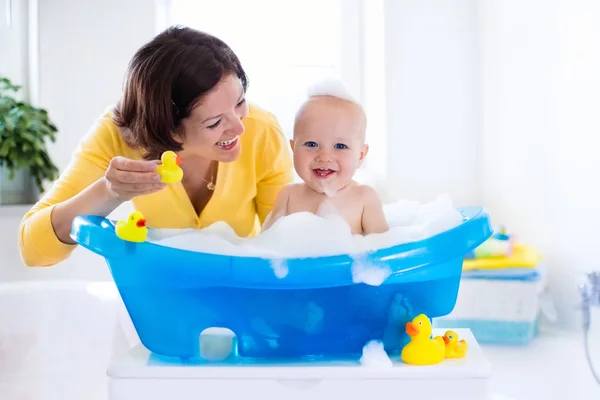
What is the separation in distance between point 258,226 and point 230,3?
163cm

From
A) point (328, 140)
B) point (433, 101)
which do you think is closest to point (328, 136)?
point (328, 140)

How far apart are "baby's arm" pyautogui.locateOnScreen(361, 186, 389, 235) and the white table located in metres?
0.31

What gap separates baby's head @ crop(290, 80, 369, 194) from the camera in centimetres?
101

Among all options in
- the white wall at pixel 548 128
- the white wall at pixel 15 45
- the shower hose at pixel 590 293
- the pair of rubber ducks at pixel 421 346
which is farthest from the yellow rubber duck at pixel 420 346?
the white wall at pixel 15 45

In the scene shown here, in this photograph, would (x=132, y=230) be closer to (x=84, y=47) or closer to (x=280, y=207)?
(x=280, y=207)

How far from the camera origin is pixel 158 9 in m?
2.60

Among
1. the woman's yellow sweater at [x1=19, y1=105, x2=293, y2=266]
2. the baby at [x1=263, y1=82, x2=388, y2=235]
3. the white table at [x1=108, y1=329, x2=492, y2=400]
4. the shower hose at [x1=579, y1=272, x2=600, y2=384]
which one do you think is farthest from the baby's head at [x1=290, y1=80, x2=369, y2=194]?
the shower hose at [x1=579, y1=272, x2=600, y2=384]

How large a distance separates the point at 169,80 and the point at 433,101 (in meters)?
1.61

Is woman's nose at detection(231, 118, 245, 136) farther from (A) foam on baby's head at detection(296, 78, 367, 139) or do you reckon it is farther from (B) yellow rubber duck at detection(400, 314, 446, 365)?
(B) yellow rubber duck at detection(400, 314, 446, 365)

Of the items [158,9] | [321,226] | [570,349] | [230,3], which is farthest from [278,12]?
[321,226]

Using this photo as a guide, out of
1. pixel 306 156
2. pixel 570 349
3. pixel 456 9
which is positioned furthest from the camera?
pixel 456 9

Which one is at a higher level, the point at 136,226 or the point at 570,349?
the point at 136,226

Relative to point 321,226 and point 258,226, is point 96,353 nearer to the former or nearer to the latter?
point 258,226

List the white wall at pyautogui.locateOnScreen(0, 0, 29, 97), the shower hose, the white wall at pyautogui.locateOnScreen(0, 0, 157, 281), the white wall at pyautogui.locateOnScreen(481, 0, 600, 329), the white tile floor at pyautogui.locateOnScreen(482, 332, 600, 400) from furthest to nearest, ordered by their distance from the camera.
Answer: the white wall at pyautogui.locateOnScreen(0, 0, 29, 97), the white wall at pyautogui.locateOnScreen(0, 0, 157, 281), the white wall at pyautogui.locateOnScreen(481, 0, 600, 329), the white tile floor at pyautogui.locateOnScreen(482, 332, 600, 400), the shower hose
